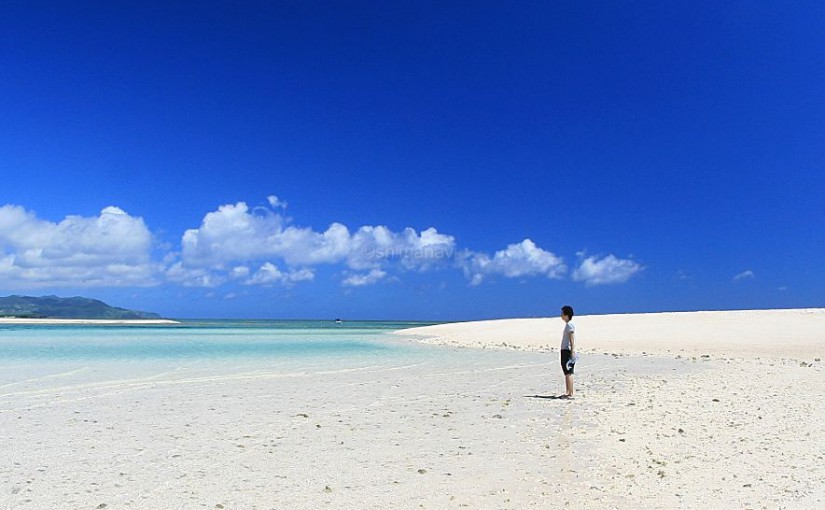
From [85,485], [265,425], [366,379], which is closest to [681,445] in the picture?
[265,425]

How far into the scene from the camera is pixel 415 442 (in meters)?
9.99

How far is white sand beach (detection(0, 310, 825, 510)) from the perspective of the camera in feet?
23.2

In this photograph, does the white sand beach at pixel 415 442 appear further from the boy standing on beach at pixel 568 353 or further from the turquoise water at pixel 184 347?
the turquoise water at pixel 184 347

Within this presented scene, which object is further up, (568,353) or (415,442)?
(568,353)

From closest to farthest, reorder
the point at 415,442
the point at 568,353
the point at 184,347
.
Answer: the point at 415,442 < the point at 568,353 < the point at 184,347

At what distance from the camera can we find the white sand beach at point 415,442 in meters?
7.09

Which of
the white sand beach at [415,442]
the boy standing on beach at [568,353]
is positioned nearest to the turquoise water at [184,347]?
the white sand beach at [415,442]

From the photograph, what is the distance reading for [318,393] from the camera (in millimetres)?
15859

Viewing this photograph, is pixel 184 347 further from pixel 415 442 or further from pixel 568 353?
pixel 415 442

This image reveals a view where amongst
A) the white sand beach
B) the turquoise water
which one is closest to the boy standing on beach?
the white sand beach

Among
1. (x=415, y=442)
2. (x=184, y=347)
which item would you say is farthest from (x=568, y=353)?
(x=184, y=347)

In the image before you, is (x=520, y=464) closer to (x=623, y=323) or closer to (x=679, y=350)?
(x=679, y=350)

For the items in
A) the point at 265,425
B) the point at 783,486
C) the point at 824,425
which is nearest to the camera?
the point at 783,486

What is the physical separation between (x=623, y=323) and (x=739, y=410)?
4079cm
